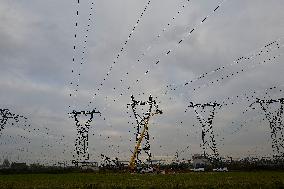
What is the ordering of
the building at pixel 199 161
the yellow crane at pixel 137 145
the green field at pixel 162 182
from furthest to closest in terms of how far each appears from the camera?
the building at pixel 199 161 < the yellow crane at pixel 137 145 < the green field at pixel 162 182

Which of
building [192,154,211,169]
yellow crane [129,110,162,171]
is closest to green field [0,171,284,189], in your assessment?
yellow crane [129,110,162,171]

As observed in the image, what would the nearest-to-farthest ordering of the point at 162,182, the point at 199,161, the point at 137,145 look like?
the point at 162,182 → the point at 137,145 → the point at 199,161

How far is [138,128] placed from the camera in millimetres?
70750

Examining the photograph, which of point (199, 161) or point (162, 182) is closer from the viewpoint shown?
point (162, 182)

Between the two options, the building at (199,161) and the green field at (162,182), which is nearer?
the green field at (162,182)

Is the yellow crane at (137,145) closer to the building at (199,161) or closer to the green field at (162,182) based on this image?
the green field at (162,182)

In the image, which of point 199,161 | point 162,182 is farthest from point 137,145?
point 199,161

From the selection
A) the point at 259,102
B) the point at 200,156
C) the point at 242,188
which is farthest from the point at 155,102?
the point at 200,156

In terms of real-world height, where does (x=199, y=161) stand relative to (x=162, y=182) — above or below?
above

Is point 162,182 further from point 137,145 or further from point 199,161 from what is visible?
point 199,161

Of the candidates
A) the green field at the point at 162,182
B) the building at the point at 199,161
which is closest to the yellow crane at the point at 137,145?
the green field at the point at 162,182

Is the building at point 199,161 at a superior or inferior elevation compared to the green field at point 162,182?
superior

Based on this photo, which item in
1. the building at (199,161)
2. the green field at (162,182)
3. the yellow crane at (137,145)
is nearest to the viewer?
the green field at (162,182)

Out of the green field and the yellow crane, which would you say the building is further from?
the green field
